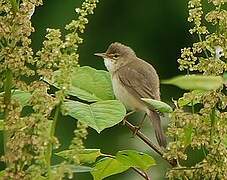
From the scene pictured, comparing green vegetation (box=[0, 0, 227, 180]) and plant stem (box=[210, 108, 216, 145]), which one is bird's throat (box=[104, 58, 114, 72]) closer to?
green vegetation (box=[0, 0, 227, 180])

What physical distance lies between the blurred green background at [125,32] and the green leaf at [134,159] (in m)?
2.60

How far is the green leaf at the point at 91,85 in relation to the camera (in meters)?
1.40

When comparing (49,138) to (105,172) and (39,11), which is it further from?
(39,11)

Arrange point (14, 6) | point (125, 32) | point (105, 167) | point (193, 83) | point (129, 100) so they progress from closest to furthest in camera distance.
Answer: point (193, 83), point (14, 6), point (105, 167), point (129, 100), point (125, 32)

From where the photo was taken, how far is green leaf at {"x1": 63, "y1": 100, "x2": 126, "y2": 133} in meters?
1.25

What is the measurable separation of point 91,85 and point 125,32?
124 inches

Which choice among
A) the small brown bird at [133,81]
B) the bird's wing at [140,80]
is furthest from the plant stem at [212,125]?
the bird's wing at [140,80]

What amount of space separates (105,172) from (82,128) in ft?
0.99

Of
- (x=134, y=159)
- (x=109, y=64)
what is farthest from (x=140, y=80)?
(x=134, y=159)

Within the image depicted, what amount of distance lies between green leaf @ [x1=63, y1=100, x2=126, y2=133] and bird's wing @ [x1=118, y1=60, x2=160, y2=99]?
109 centimetres

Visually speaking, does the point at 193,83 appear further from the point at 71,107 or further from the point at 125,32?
the point at 125,32

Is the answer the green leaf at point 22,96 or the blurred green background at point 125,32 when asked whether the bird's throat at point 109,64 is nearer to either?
the blurred green background at point 125,32

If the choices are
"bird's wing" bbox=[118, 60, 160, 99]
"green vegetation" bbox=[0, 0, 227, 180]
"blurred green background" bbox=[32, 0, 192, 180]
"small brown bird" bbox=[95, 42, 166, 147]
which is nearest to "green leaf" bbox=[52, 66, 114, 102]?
"green vegetation" bbox=[0, 0, 227, 180]

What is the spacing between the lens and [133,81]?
2701 millimetres
